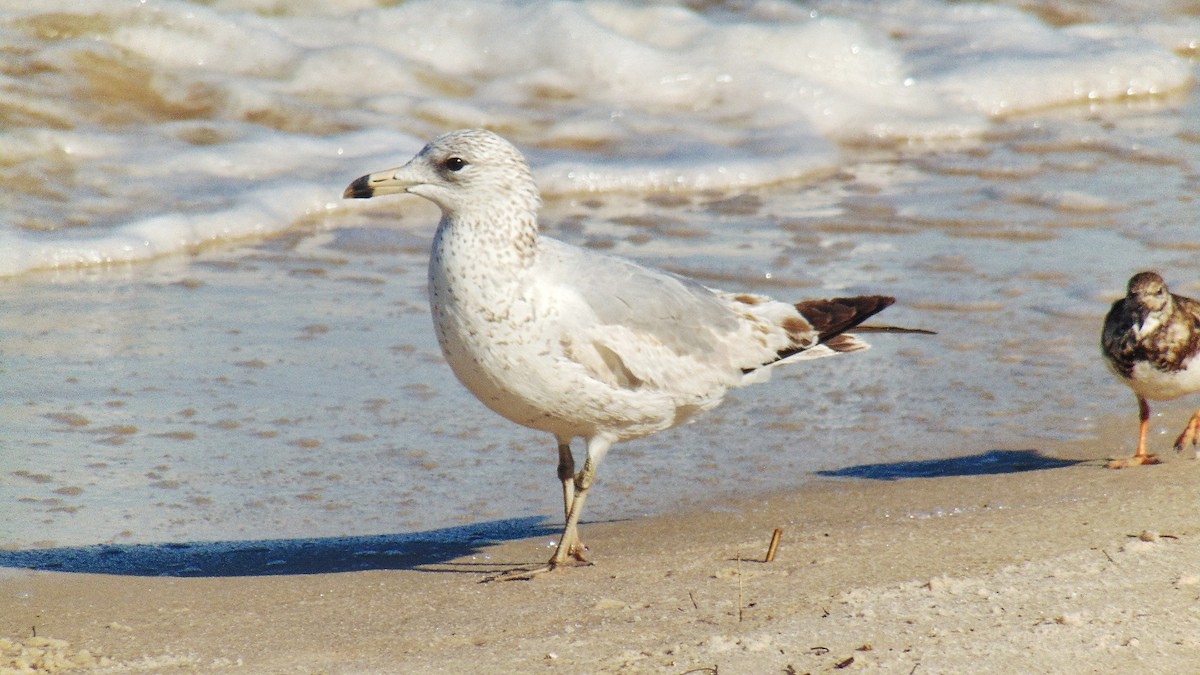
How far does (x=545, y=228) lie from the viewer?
27.8ft

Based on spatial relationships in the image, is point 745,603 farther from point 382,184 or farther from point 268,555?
point 382,184

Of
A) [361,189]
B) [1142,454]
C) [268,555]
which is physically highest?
[361,189]

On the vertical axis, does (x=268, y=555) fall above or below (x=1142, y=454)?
below

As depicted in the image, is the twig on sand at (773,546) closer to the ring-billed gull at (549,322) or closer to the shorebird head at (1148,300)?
the ring-billed gull at (549,322)

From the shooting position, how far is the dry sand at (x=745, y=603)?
130 inches

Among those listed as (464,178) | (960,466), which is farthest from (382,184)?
(960,466)

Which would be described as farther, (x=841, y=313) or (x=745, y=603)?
(x=841, y=313)

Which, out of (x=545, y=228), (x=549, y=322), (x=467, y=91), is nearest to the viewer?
(x=549, y=322)

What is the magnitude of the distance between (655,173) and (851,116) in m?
2.35

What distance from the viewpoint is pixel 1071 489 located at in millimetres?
4652

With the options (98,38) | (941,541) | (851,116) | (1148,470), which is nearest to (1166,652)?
(941,541)

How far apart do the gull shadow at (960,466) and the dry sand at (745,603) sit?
0.39m

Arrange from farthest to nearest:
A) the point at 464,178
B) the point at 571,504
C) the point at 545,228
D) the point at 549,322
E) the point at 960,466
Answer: the point at 545,228, the point at 960,466, the point at 571,504, the point at 464,178, the point at 549,322

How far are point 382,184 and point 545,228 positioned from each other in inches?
156
